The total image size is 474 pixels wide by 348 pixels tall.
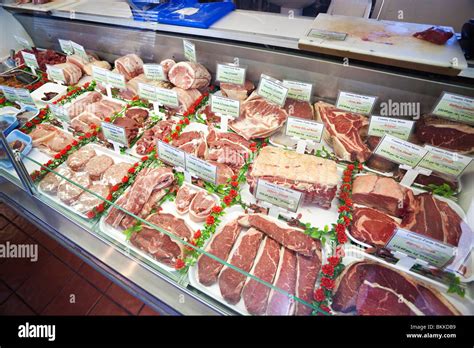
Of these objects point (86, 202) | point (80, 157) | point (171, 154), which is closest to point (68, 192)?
point (86, 202)

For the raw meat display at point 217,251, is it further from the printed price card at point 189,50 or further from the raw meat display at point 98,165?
the printed price card at point 189,50

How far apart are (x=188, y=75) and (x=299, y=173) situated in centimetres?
184

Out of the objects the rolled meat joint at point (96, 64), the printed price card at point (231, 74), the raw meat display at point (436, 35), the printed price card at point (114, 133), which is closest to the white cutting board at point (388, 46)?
the raw meat display at point (436, 35)

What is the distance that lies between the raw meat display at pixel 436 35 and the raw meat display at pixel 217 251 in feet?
7.68

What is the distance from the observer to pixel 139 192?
101 inches

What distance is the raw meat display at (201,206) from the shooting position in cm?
246

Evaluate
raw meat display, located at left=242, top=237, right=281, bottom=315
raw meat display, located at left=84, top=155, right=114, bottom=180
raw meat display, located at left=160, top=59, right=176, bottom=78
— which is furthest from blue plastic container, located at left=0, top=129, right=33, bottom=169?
raw meat display, located at left=242, top=237, right=281, bottom=315

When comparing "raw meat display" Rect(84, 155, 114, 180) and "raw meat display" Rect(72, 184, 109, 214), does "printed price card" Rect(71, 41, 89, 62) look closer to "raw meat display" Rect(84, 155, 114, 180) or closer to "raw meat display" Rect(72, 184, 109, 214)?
"raw meat display" Rect(84, 155, 114, 180)

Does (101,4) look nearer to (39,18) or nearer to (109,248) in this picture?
(39,18)

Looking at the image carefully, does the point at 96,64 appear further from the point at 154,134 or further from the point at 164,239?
the point at 164,239

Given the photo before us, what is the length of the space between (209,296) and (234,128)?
174 centimetres

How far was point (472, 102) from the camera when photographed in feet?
7.87

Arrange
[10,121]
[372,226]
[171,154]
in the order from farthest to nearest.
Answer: [10,121], [171,154], [372,226]

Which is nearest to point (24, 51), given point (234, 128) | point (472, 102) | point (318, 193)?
point (234, 128)
